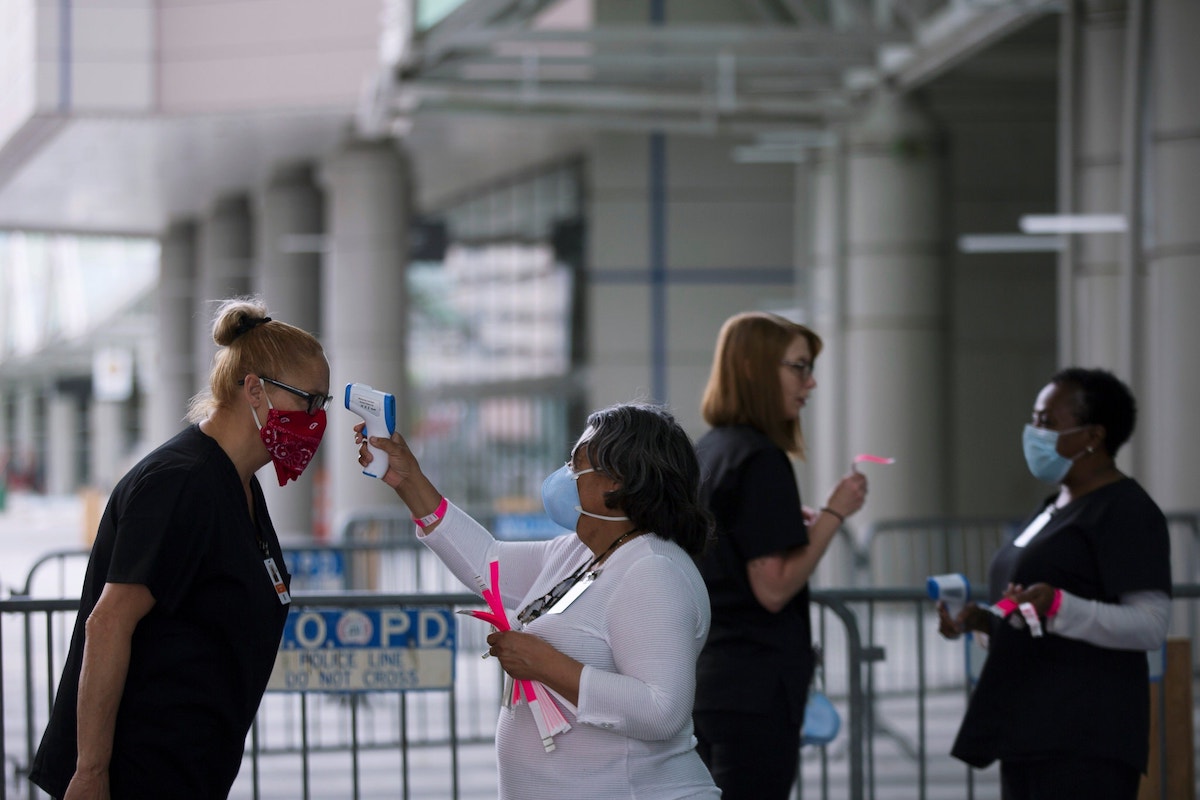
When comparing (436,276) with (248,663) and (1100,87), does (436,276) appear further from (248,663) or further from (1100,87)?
(248,663)

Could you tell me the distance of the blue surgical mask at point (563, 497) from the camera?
319cm

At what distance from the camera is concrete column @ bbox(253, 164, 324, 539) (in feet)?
73.7

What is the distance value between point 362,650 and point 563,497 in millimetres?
2055

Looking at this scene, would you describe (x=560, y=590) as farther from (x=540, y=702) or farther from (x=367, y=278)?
(x=367, y=278)

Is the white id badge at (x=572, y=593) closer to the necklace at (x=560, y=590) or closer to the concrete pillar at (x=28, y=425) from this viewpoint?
the necklace at (x=560, y=590)

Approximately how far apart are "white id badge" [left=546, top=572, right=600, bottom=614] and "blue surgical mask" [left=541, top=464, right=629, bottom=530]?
173mm

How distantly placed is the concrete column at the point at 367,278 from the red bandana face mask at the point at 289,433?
15970mm

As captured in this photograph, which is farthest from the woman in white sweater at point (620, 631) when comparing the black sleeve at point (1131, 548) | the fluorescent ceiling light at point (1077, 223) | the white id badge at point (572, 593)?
the fluorescent ceiling light at point (1077, 223)

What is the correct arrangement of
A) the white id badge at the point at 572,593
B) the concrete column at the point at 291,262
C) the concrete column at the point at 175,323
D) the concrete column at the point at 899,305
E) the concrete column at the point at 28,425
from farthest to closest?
the concrete column at the point at 28,425
the concrete column at the point at 175,323
the concrete column at the point at 291,262
the concrete column at the point at 899,305
the white id badge at the point at 572,593

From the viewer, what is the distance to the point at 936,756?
7863mm

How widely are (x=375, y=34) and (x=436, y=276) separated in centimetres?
907

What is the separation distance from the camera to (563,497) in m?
3.20

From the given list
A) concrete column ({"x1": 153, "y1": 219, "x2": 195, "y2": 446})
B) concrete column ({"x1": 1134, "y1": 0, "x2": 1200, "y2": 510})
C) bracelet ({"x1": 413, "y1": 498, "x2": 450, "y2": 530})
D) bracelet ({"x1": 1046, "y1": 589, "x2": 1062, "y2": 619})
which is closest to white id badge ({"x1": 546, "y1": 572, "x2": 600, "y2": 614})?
bracelet ({"x1": 413, "y1": 498, "x2": 450, "y2": 530})

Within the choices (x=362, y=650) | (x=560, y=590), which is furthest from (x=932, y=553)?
(x=560, y=590)
